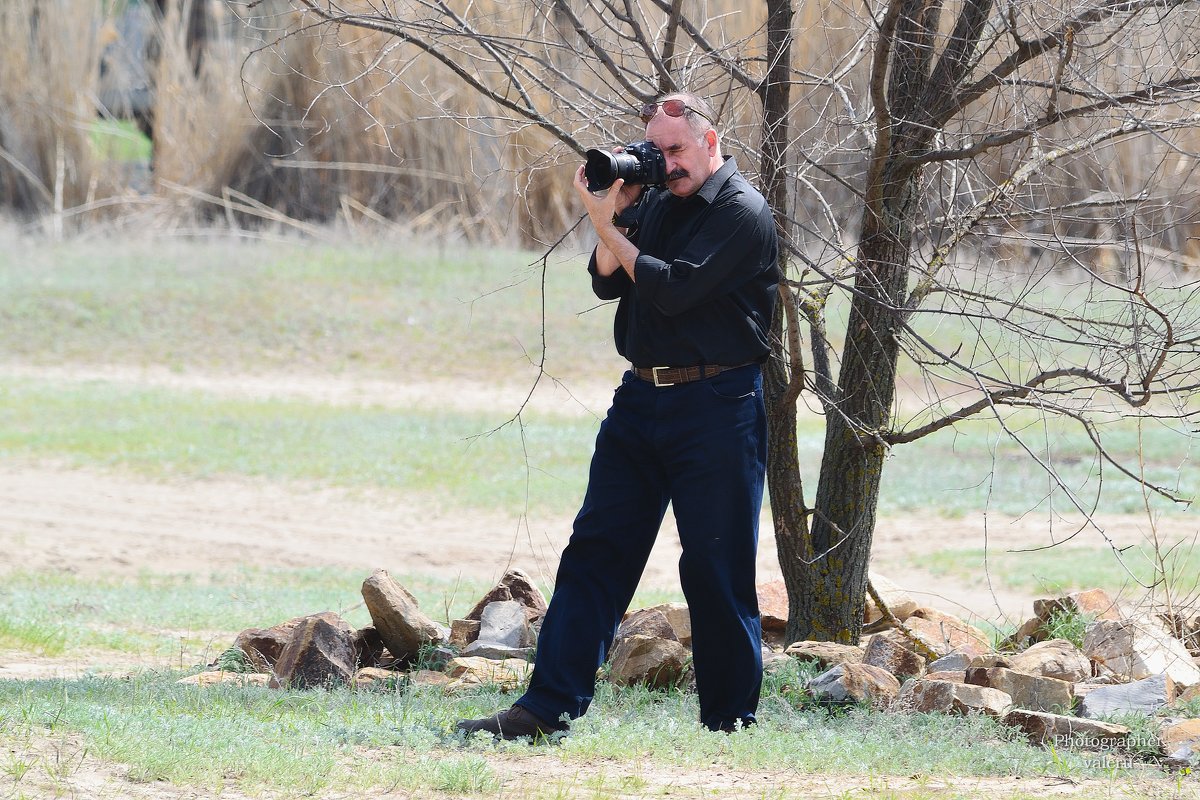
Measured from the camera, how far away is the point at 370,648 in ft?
19.6

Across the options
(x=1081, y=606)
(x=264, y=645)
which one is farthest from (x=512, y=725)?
(x=1081, y=606)

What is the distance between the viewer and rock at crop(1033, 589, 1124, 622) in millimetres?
6438

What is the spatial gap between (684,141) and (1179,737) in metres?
2.41

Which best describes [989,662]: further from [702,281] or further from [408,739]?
[408,739]

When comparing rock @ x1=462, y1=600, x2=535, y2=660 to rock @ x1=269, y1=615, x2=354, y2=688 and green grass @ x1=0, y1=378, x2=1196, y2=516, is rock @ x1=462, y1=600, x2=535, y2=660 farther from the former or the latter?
green grass @ x1=0, y1=378, x2=1196, y2=516

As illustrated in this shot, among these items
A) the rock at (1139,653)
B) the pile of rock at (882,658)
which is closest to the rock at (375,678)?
the pile of rock at (882,658)

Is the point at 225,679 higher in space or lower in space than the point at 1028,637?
lower

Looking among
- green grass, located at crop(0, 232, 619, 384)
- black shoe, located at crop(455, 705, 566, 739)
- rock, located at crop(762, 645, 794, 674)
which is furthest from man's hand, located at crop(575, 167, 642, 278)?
green grass, located at crop(0, 232, 619, 384)

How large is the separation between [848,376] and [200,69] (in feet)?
62.8

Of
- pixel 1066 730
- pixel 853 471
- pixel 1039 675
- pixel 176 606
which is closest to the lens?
pixel 1066 730

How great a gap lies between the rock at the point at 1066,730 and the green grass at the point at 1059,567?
445cm

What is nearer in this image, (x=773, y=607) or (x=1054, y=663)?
(x=1054, y=663)

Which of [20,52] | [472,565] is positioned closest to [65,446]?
[472,565]

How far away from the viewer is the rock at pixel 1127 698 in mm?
4867
